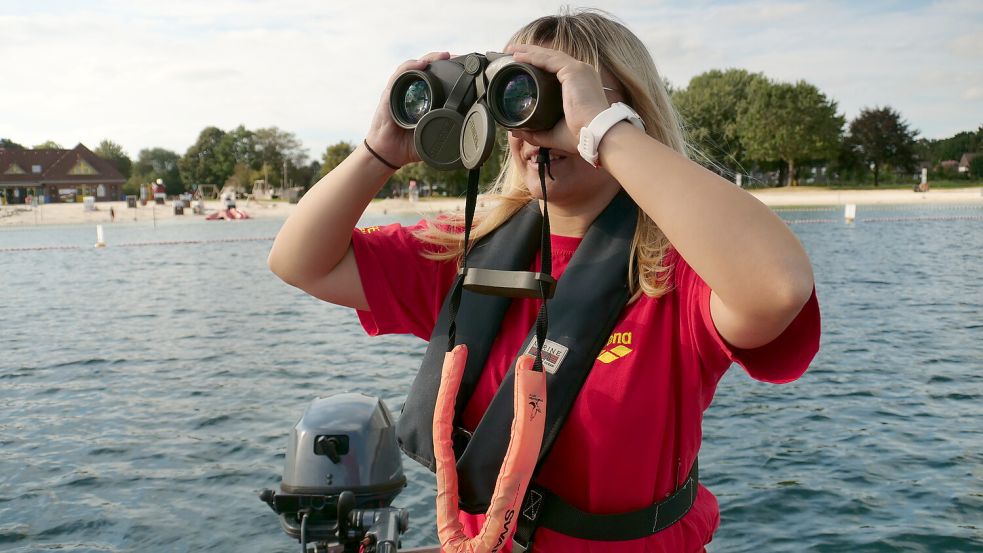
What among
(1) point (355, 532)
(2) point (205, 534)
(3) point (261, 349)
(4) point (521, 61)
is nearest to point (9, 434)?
(2) point (205, 534)

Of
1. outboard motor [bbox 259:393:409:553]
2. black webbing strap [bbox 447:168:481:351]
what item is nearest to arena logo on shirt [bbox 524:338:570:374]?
black webbing strap [bbox 447:168:481:351]

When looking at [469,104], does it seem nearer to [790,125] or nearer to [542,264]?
[542,264]

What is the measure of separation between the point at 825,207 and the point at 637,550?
51.0 m

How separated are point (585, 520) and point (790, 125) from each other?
65.0 meters

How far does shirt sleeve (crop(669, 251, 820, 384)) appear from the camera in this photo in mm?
1769

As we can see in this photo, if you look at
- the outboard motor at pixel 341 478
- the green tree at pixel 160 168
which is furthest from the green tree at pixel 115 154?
the outboard motor at pixel 341 478

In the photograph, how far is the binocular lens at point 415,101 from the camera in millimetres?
2068

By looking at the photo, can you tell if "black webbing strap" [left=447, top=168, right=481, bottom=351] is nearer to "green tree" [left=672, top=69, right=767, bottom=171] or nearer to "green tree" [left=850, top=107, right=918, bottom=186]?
"green tree" [left=672, top=69, right=767, bottom=171]

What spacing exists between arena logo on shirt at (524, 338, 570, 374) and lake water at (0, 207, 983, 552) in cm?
427

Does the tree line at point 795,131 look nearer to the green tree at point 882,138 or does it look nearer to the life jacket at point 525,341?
the green tree at point 882,138

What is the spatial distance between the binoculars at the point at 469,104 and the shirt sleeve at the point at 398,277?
33cm

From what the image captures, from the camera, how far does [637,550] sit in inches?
78.8

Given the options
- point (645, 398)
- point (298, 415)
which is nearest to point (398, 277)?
point (645, 398)

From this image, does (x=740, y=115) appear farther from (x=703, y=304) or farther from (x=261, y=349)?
(x=703, y=304)
